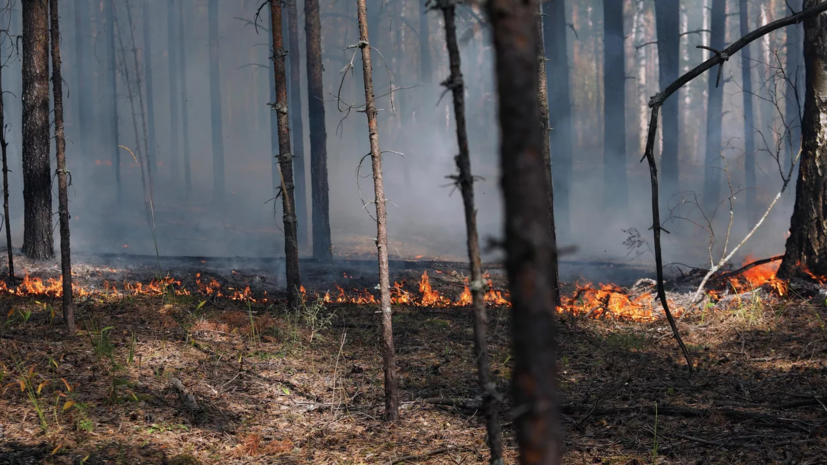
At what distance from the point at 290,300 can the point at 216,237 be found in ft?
62.5

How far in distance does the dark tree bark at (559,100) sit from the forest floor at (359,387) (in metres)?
12.0

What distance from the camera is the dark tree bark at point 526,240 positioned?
178 centimetres

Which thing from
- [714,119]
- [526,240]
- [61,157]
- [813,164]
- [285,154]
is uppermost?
[714,119]

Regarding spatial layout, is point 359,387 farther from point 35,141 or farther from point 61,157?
point 35,141

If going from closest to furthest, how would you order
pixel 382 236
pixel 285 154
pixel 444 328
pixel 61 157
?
pixel 382 236, pixel 61 157, pixel 444 328, pixel 285 154

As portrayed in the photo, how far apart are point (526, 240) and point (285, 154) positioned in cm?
836

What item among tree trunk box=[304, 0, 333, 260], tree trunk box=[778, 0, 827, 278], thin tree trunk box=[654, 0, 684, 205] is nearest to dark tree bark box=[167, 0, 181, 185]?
tree trunk box=[304, 0, 333, 260]

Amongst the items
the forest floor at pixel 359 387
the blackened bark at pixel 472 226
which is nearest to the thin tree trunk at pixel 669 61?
the forest floor at pixel 359 387

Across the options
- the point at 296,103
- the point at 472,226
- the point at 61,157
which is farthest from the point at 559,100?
the point at 472,226

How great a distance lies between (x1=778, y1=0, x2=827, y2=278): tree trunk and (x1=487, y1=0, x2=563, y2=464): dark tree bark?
32.1 feet

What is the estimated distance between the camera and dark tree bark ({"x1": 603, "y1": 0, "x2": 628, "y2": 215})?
21.2m

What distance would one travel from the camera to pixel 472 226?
3092mm

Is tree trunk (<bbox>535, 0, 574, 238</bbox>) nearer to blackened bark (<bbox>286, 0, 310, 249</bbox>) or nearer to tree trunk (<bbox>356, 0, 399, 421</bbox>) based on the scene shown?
blackened bark (<bbox>286, 0, 310, 249</bbox>)

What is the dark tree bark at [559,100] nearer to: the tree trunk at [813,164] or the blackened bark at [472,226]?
the tree trunk at [813,164]
